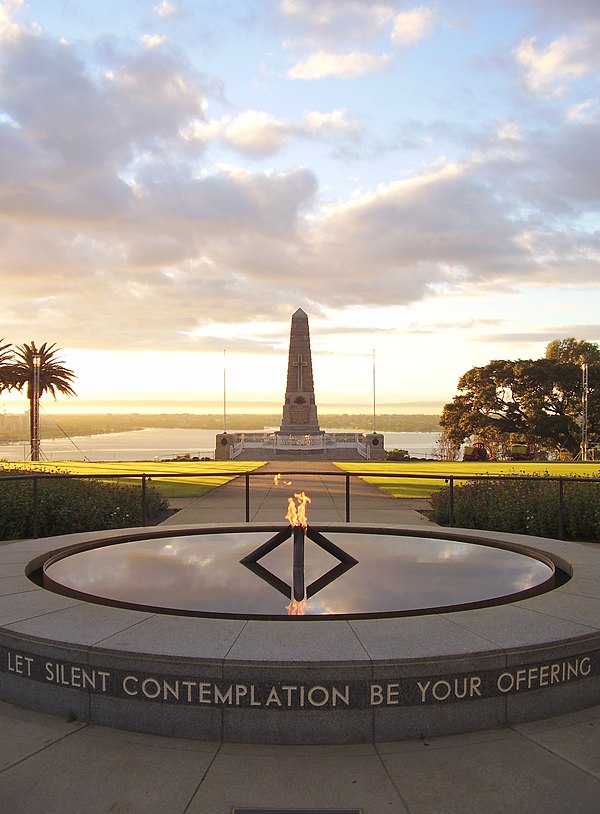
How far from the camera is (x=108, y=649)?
4543 mm

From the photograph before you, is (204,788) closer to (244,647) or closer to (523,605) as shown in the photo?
(244,647)

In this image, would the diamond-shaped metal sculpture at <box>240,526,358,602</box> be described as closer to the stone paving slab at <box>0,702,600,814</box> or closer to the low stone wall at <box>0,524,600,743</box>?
the low stone wall at <box>0,524,600,743</box>

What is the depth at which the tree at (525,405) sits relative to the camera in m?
62.4

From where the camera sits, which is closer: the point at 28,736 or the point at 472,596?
the point at 28,736

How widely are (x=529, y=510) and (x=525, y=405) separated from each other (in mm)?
54226

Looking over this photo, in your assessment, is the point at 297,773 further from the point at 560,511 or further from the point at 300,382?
the point at 300,382

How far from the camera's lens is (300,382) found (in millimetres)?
62438

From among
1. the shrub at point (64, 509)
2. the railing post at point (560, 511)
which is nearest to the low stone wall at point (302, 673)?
the railing post at point (560, 511)

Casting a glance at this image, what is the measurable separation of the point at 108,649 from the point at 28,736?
2.32ft

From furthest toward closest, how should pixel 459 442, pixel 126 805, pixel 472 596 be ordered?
1. pixel 459 442
2. pixel 472 596
3. pixel 126 805

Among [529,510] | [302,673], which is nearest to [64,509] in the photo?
[529,510]

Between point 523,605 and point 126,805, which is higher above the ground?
point 523,605

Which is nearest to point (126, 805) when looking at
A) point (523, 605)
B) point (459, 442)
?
point (523, 605)

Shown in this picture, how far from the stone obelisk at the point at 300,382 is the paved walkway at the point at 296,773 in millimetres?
57138
